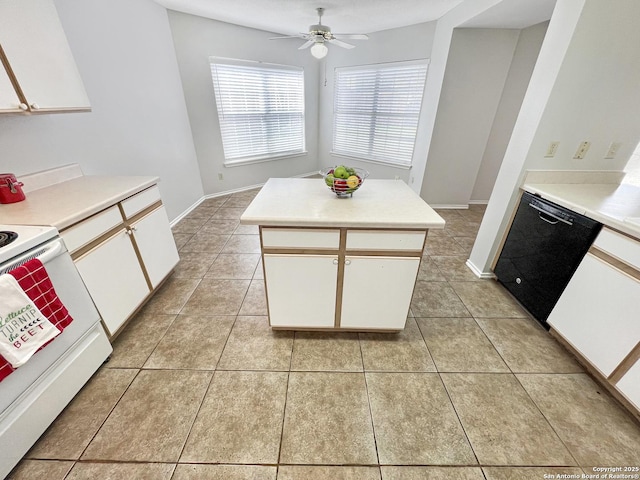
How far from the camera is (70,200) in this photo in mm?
1526

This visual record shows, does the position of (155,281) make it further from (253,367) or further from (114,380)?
(253,367)

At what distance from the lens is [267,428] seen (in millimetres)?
1285

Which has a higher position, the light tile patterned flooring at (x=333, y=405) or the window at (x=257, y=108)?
the window at (x=257, y=108)

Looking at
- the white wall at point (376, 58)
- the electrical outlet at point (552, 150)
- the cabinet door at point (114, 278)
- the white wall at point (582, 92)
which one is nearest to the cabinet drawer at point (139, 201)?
the cabinet door at point (114, 278)

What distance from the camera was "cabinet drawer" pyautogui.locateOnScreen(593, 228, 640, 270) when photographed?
4.16 ft

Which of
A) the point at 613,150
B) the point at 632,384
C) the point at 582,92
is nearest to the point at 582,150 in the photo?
the point at 613,150

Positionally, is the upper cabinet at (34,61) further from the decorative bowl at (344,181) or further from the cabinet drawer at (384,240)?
the cabinet drawer at (384,240)

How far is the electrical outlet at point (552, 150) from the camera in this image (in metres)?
1.84

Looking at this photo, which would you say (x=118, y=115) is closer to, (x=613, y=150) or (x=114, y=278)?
(x=114, y=278)

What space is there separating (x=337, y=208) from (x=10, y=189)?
6.19 feet

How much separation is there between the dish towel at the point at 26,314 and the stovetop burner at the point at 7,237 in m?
0.13

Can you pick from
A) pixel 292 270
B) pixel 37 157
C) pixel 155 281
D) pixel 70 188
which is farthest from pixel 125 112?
pixel 292 270

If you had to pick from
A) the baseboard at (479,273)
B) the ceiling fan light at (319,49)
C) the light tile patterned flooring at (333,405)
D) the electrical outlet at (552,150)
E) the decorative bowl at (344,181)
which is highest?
the ceiling fan light at (319,49)

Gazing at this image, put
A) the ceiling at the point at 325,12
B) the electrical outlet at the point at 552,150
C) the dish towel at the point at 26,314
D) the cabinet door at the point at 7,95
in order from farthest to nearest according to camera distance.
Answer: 1. the ceiling at the point at 325,12
2. the electrical outlet at the point at 552,150
3. the cabinet door at the point at 7,95
4. the dish towel at the point at 26,314
